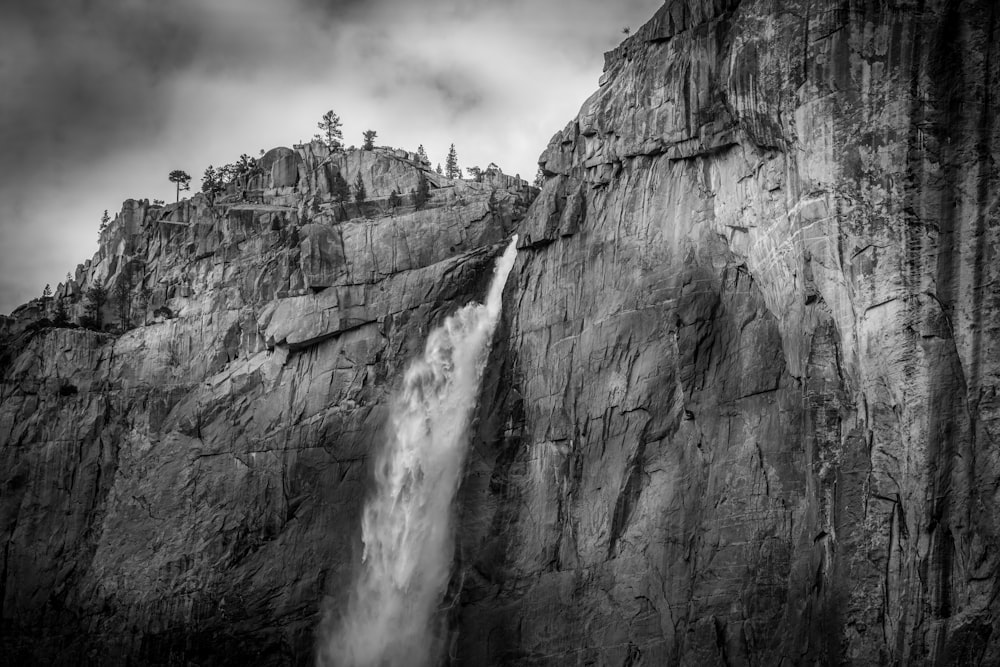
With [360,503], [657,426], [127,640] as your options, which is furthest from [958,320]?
[127,640]

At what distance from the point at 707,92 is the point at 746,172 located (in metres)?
4.81

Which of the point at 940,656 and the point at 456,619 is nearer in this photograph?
the point at 940,656

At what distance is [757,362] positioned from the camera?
165 feet

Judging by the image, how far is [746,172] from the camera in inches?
2010

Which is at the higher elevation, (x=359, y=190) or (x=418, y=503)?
(x=359, y=190)

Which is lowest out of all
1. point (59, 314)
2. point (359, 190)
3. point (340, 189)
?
point (59, 314)

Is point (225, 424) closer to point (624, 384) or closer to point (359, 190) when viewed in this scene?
point (359, 190)

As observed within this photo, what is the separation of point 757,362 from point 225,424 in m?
30.4

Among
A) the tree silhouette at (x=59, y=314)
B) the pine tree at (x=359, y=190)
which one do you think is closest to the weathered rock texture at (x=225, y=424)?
the pine tree at (x=359, y=190)

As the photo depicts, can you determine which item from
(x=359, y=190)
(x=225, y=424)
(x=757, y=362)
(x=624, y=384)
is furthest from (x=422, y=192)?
(x=757, y=362)

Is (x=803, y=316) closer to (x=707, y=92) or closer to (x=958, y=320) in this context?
(x=958, y=320)

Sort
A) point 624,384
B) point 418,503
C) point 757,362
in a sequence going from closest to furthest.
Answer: point 757,362, point 624,384, point 418,503

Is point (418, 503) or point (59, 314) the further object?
point (59, 314)

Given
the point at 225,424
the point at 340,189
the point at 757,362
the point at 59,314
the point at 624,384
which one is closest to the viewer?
the point at 757,362
